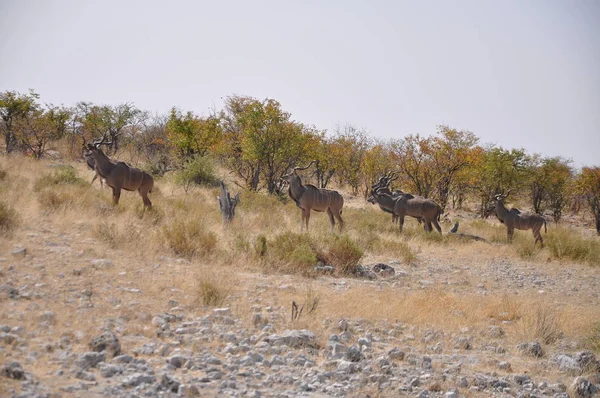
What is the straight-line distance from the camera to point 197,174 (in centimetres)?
2520

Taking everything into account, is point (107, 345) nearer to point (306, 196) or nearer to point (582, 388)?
point (582, 388)

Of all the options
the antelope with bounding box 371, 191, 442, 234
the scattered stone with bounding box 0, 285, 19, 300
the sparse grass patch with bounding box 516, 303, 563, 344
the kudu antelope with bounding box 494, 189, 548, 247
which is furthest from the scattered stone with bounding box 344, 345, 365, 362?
the kudu antelope with bounding box 494, 189, 548, 247

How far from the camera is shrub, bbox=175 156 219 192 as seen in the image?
24.3 meters

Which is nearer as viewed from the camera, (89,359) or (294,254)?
(89,359)

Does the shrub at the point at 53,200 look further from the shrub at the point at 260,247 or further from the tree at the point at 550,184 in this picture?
the tree at the point at 550,184

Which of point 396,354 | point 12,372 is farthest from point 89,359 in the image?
point 396,354

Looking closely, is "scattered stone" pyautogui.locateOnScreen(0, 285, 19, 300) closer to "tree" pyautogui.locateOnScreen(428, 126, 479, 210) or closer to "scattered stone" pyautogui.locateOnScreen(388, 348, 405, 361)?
"scattered stone" pyautogui.locateOnScreen(388, 348, 405, 361)

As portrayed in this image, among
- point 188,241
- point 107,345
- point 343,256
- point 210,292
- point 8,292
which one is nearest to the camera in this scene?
point 107,345

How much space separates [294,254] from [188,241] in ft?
7.02

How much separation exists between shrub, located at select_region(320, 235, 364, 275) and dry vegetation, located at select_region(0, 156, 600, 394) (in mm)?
24

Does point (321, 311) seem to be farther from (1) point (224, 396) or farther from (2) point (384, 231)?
(2) point (384, 231)

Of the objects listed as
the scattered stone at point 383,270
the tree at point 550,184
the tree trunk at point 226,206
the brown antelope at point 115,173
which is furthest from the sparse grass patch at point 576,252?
the tree at point 550,184

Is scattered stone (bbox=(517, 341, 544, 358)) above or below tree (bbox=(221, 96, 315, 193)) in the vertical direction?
below

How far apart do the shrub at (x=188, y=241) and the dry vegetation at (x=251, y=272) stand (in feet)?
0.08
